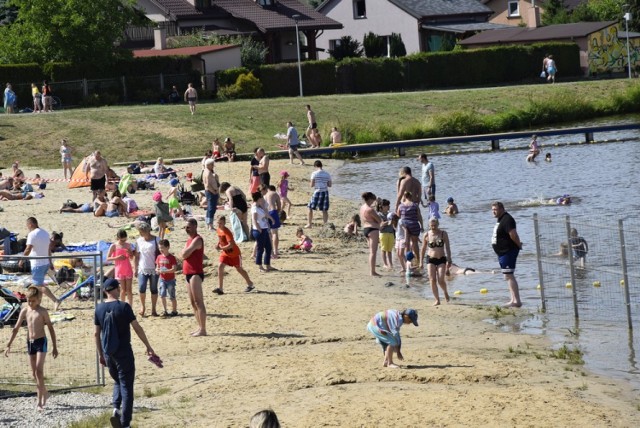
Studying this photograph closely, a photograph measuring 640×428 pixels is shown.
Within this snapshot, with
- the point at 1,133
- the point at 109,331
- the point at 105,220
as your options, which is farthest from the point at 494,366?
the point at 1,133

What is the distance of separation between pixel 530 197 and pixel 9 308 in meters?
18.5

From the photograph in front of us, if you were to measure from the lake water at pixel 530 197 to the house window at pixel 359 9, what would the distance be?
88.9 ft

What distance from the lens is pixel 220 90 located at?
2126 inches

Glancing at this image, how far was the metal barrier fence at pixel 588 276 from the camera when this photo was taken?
15828 millimetres

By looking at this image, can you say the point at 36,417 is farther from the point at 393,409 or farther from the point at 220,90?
the point at 220,90

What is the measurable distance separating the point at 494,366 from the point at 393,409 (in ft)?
7.08

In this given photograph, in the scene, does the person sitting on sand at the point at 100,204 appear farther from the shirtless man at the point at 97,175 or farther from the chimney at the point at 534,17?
the chimney at the point at 534,17

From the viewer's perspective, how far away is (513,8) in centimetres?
8050

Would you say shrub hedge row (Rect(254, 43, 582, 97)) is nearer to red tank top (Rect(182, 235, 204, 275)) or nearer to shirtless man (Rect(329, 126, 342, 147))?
shirtless man (Rect(329, 126, 342, 147))

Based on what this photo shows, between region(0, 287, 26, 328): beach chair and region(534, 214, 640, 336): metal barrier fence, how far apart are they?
733 centimetres

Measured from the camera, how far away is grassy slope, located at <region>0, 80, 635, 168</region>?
140 ft

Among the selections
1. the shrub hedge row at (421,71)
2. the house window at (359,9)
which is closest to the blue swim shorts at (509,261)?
the shrub hedge row at (421,71)

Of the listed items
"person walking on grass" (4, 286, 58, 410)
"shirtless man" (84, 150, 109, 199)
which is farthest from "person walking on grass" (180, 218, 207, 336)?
"shirtless man" (84, 150, 109, 199)

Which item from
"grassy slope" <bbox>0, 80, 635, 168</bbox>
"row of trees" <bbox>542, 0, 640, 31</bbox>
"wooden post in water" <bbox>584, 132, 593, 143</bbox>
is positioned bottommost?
"wooden post in water" <bbox>584, 132, 593, 143</bbox>
